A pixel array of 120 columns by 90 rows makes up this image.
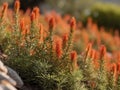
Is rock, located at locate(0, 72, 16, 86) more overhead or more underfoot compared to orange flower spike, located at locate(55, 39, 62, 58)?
more underfoot

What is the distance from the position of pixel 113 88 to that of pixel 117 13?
1367 cm

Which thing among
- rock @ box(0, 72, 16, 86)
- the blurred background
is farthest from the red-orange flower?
the blurred background

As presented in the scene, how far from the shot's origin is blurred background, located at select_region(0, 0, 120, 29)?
723 inches

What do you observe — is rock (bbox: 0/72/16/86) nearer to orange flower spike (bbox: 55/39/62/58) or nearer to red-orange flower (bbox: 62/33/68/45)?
orange flower spike (bbox: 55/39/62/58)

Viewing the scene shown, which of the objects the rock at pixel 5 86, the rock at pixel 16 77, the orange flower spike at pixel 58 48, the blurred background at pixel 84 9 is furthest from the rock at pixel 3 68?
the blurred background at pixel 84 9

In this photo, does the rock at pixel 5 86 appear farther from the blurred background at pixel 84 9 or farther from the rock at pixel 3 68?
the blurred background at pixel 84 9

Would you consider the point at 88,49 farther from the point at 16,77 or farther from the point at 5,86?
the point at 5,86

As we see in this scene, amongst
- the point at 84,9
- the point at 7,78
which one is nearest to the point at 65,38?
the point at 7,78

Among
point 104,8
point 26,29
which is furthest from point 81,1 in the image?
point 26,29

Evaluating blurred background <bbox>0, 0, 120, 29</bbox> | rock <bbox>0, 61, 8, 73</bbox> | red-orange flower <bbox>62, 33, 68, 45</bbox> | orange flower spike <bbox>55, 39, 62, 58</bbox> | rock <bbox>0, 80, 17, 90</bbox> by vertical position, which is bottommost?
rock <bbox>0, 80, 17, 90</bbox>

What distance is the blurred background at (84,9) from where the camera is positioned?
18.4 meters

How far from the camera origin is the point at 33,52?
6.09 meters

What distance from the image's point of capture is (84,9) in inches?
736

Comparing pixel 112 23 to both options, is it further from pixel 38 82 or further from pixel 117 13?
pixel 38 82
